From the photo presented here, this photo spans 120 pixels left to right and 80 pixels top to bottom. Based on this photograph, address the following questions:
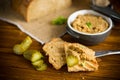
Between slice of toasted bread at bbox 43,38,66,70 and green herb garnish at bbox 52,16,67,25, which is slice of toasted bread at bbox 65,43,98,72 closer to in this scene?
slice of toasted bread at bbox 43,38,66,70

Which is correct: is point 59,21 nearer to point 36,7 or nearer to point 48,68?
point 36,7

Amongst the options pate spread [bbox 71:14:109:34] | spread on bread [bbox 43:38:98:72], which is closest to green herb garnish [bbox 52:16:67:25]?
pate spread [bbox 71:14:109:34]

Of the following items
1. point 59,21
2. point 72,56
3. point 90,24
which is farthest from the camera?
point 59,21

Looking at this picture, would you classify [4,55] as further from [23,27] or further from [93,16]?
[93,16]

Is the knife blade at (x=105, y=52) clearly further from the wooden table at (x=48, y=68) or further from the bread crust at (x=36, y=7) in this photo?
the bread crust at (x=36, y=7)

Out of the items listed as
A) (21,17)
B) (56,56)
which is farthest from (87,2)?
(56,56)

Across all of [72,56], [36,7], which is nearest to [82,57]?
[72,56]
